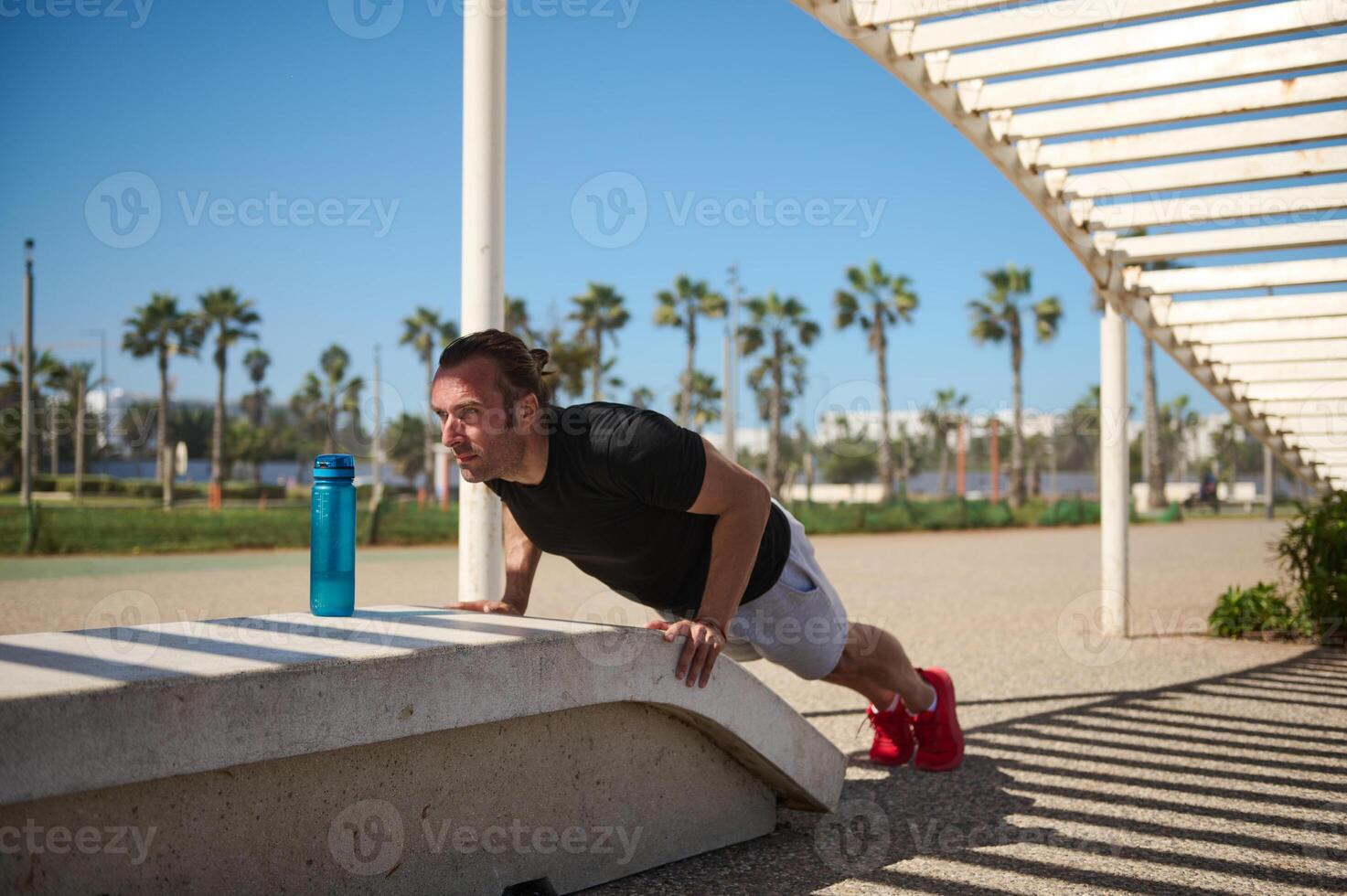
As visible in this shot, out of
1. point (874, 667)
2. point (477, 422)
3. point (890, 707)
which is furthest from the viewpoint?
point (890, 707)

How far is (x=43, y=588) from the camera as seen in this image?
43.2 ft

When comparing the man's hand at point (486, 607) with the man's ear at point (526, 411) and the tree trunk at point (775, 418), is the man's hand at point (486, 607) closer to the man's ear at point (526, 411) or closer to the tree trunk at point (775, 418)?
the man's ear at point (526, 411)

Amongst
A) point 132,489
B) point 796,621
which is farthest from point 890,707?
point 132,489

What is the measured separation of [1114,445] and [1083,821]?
17.4ft

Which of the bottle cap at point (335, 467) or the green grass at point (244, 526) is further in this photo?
the green grass at point (244, 526)

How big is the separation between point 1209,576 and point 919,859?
13.8 meters

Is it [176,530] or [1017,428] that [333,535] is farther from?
[1017,428]

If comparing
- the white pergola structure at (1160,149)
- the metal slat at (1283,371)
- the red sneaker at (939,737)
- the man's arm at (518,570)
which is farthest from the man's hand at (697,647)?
the metal slat at (1283,371)

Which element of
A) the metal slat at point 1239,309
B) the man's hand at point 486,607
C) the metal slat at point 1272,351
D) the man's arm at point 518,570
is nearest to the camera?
the man's hand at point 486,607

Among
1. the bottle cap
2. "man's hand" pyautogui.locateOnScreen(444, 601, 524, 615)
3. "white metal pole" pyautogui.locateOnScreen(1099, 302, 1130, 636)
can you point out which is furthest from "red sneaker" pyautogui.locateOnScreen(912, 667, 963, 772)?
"white metal pole" pyautogui.locateOnScreen(1099, 302, 1130, 636)

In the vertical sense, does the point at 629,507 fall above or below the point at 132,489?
above

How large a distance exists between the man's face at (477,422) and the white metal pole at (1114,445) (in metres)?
6.54

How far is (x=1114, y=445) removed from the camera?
8680 millimetres

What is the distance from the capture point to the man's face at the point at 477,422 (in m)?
3.17
